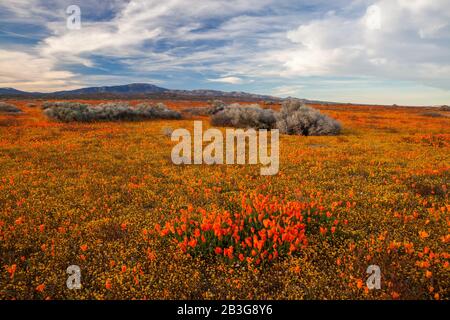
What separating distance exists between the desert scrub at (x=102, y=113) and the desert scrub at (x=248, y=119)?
29.6 feet

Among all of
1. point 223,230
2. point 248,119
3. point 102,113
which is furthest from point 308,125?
point 102,113

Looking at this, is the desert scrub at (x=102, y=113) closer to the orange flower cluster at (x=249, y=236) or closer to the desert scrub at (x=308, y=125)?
the desert scrub at (x=308, y=125)

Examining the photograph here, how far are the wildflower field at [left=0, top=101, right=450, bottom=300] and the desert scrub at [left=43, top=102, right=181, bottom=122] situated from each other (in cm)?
1898

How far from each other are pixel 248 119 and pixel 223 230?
22.4m

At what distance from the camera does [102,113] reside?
3191 centimetres

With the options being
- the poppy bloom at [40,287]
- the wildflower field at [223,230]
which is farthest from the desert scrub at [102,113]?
the poppy bloom at [40,287]

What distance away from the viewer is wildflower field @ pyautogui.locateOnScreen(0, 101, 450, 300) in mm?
5043

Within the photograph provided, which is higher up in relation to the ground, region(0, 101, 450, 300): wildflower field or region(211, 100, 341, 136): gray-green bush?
region(211, 100, 341, 136): gray-green bush

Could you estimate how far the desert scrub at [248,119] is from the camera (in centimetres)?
2688

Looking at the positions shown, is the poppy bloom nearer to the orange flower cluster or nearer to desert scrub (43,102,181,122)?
the orange flower cluster

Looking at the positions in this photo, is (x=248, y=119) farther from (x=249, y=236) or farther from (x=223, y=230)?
(x=223, y=230)

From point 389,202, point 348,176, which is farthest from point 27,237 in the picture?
point 348,176

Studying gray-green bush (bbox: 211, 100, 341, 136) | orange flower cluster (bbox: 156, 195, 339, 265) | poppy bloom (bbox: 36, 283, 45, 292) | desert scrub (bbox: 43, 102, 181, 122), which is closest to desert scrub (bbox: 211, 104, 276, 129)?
gray-green bush (bbox: 211, 100, 341, 136)
